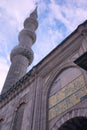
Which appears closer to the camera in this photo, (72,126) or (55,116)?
(72,126)

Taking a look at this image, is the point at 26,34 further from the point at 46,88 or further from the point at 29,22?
the point at 46,88

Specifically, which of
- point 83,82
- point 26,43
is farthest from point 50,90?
point 26,43

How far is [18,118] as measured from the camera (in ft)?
35.8

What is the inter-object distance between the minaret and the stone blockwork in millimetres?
6778

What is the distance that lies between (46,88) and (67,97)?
1947 millimetres

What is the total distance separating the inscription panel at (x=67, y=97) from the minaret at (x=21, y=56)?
987 cm

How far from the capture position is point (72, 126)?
26.0ft

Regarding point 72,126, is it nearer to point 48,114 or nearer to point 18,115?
point 48,114

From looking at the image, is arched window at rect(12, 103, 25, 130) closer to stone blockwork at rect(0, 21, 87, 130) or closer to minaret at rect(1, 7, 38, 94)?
stone blockwork at rect(0, 21, 87, 130)

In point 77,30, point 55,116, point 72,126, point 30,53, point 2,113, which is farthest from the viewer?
point 30,53

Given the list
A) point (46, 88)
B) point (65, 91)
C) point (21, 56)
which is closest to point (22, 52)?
point (21, 56)

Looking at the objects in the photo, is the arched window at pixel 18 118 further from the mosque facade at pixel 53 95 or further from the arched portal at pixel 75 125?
the arched portal at pixel 75 125

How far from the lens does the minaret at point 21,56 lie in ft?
65.0

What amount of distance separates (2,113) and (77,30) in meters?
6.53
